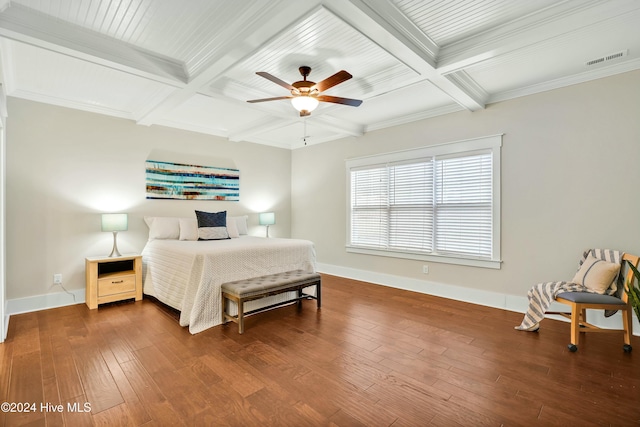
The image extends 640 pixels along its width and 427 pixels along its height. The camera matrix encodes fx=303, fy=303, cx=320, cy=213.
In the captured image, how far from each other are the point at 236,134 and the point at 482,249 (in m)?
4.24

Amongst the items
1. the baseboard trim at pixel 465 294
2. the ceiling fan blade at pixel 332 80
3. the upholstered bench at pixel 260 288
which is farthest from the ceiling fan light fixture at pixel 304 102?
the baseboard trim at pixel 465 294

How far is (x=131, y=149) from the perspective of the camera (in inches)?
175

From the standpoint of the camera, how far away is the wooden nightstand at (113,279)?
147 inches

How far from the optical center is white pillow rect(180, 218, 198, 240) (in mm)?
4488

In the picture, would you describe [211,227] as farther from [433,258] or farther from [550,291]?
[550,291]

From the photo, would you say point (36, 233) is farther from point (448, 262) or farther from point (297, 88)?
point (448, 262)

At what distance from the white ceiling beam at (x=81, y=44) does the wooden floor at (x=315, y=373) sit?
247cm

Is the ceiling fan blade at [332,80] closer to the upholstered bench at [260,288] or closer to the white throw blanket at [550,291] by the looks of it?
the upholstered bench at [260,288]

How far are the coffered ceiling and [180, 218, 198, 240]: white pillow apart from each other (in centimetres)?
164

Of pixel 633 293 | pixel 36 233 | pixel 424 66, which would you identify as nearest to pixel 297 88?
pixel 424 66

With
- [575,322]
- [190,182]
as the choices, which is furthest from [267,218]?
[575,322]

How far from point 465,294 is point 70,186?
17.6 feet

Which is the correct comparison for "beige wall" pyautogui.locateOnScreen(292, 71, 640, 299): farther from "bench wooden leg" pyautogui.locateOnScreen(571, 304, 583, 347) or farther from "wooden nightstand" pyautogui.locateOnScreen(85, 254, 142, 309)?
"wooden nightstand" pyautogui.locateOnScreen(85, 254, 142, 309)

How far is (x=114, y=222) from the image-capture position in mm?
3936
